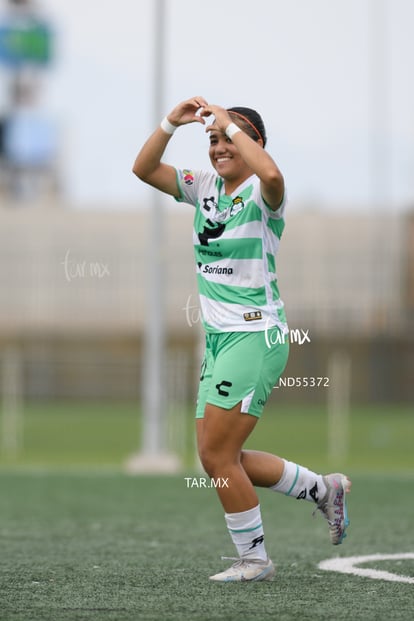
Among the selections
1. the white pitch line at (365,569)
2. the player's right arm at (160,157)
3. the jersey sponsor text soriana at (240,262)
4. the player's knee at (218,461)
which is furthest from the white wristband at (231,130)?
the white pitch line at (365,569)

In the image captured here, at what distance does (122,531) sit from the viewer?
314 inches

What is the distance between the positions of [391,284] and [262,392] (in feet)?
113

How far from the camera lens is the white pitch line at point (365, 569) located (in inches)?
230

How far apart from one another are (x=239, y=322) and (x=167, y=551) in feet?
5.81

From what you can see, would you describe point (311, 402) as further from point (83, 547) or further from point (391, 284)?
point (83, 547)

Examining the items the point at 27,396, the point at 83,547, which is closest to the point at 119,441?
the point at 27,396

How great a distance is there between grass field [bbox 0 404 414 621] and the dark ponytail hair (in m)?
1.85

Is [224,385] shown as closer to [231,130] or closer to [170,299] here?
[231,130]

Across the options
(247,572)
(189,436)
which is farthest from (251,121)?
(189,436)

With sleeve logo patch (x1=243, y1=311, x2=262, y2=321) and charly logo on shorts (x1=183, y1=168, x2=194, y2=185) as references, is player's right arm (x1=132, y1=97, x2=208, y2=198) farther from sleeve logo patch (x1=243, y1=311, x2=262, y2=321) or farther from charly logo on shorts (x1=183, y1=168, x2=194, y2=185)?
sleeve logo patch (x1=243, y1=311, x2=262, y2=321)

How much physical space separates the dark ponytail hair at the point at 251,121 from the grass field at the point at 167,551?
185 cm

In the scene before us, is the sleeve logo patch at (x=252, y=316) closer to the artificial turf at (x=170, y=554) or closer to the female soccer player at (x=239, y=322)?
the female soccer player at (x=239, y=322)

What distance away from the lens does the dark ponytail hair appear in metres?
5.73

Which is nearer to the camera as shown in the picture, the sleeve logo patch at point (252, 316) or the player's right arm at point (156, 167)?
the sleeve logo patch at point (252, 316)
